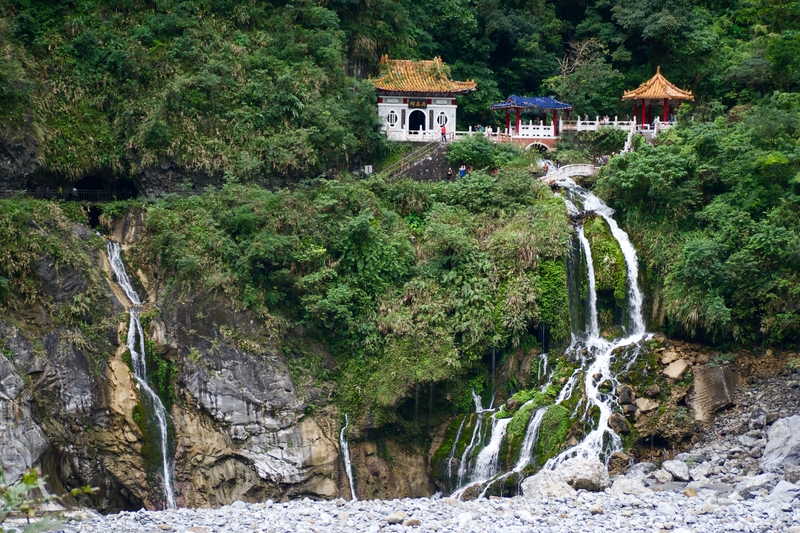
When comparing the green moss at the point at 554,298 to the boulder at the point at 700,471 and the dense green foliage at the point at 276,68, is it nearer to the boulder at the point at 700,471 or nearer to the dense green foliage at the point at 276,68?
the boulder at the point at 700,471

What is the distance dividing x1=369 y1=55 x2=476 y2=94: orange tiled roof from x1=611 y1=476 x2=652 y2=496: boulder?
2010 centimetres

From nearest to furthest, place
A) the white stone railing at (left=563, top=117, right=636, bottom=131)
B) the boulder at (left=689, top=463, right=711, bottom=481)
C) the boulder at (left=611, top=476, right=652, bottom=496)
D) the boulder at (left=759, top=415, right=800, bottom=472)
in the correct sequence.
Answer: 1. the boulder at (left=611, top=476, right=652, bottom=496)
2. the boulder at (left=759, top=415, right=800, bottom=472)
3. the boulder at (left=689, top=463, right=711, bottom=481)
4. the white stone railing at (left=563, top=117, right=636, bottom=131)

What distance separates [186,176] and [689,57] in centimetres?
2344

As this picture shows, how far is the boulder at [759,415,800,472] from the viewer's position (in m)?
24.3

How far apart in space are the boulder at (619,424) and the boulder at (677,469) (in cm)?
198

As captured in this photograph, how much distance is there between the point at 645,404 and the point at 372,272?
8.80 meters

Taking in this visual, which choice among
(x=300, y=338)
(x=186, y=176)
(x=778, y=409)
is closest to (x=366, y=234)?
(x=300, y=338)

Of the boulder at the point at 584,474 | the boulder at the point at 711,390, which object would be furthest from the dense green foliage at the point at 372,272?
the boulder at the point at 584,474

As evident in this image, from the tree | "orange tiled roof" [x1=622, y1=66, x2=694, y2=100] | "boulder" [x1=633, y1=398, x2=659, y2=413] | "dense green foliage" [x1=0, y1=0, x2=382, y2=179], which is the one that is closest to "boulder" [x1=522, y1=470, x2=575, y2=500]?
"boulder" [x1=633, y1=398, x2=659, y2=413]

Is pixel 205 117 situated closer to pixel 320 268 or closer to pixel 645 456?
pixel 320 268

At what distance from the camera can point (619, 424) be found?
1080 inches

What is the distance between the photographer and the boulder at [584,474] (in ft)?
79.4

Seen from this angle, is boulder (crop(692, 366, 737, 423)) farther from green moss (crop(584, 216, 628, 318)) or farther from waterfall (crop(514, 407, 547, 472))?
waterfall (crop(514, 407, 547, 472))

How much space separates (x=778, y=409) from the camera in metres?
27.2
